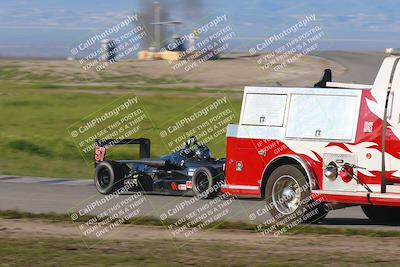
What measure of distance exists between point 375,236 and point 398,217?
2.25 meters

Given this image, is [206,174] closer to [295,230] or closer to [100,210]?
[100,210]

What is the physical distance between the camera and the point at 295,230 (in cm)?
1436

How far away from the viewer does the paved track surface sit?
1631 cm

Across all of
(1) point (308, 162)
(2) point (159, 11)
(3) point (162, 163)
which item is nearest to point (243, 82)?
(2) point (159, 11)

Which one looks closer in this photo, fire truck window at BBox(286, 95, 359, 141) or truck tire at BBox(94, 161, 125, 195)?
fire truck window at BBox(286, 95, 359, 141)

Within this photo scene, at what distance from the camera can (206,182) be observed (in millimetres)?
18641

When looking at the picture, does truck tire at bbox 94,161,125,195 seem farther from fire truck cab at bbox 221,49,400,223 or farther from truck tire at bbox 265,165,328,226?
truck tire at bbox 265,165,328,226
